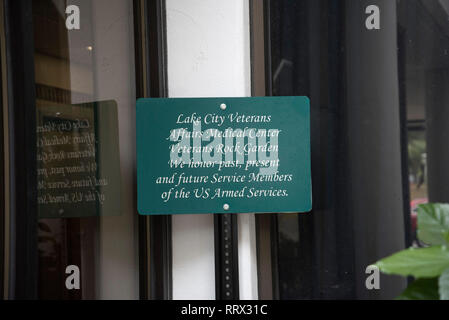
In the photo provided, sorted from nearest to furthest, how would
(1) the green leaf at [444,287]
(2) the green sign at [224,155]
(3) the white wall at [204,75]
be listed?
(1) the green leaf at [444,287] < (2) the green sign at [224,155] < (3) the white wall at [204,75]

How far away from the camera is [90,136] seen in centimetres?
190

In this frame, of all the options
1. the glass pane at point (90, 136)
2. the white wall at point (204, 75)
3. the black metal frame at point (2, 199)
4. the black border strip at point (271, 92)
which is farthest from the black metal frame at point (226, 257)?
the black metal frame at point (2, 199)

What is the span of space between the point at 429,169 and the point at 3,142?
185 centimetres

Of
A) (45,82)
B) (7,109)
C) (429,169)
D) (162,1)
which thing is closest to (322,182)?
(429,169)

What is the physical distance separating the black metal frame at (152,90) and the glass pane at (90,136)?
1.6 inches

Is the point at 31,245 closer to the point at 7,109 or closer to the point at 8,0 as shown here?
the point at 7,109

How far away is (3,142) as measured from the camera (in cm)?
188

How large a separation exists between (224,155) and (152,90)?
0.44m

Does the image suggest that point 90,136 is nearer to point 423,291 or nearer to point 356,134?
point 356,134

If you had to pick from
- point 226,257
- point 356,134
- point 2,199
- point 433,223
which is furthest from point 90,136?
point 433,223

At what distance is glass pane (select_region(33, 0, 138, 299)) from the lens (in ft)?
6.20

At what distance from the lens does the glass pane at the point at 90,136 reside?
189cm

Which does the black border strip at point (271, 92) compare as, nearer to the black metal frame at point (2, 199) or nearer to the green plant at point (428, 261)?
the green plant at point (428, 261)

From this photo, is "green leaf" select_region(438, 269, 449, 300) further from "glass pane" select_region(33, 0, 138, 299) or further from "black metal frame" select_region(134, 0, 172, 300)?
"glass pane" select_region(33, 0, 138, 299)
